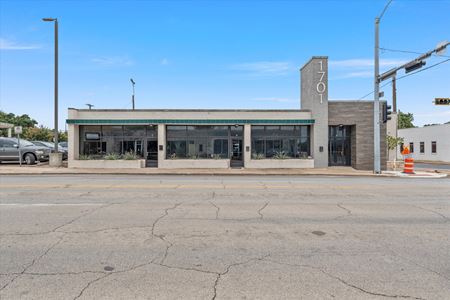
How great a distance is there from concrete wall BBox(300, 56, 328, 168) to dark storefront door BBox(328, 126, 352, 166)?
2099 millimetres

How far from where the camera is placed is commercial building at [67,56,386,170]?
76.5ft

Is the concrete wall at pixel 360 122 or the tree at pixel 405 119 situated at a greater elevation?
the tree at pixel 405 119

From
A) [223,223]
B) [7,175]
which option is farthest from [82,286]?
[7,175]

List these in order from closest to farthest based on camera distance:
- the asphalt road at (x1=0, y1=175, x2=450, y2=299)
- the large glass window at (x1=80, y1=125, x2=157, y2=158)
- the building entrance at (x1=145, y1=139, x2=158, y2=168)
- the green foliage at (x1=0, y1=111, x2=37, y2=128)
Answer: the asphalt road at (x1=0, y1=175, x2=450, y2=299), the large glass window at (x1=80, y1=125, x2=157, y2=158), the building entrance at (x1=145, y1=139, x2=158, y2=168), the green foliage at (x1=0, y1=111, x2=37, y2=128)

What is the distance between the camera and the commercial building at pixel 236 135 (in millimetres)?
23312

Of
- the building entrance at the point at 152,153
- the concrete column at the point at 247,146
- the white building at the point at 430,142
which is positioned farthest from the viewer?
the white building at the point at 430,142

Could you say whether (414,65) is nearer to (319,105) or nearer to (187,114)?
(319,105)

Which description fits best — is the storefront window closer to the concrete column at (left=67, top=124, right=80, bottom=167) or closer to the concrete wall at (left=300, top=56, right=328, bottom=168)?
the concrete column at (left=67, top=124, right=80, bottom=167)

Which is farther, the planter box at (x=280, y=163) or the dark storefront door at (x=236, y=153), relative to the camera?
the dark storefront door at (x=236, y=153)

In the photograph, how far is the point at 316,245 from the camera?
5059 mm

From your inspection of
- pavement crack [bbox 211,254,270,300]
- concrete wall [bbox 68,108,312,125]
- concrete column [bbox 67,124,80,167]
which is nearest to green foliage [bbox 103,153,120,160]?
concrete column [bbox 67,124,80,167]

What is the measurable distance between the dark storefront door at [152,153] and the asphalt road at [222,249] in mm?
15959

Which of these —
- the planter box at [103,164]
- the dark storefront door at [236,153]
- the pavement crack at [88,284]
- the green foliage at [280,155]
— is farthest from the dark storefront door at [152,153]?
the pavement crack at [88,284]

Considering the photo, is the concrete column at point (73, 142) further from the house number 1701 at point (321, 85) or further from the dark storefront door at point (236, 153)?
the house number 1701 at point (321, 85)
